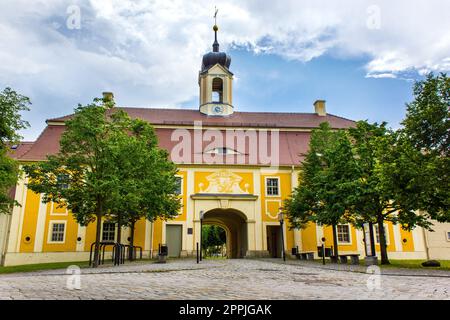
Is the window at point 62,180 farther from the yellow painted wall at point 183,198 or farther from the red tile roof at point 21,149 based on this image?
the red tile roof at point 21,149

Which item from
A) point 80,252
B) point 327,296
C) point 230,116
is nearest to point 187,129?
point 230,116

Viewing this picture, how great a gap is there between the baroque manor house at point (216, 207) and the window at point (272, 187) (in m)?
0.08

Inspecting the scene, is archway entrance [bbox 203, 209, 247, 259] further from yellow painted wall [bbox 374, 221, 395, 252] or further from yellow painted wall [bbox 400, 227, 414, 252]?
yellow painted wall [bbox 400, 227, 414, 252]

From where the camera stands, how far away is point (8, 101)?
19406 mm

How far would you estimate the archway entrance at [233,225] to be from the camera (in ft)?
96.5

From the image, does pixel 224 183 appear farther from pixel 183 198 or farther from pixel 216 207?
pixel 183 198

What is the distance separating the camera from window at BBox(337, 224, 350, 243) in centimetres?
2877

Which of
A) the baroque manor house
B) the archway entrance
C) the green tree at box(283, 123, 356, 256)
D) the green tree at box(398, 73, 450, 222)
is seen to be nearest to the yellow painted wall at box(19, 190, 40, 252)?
the baroque manor house

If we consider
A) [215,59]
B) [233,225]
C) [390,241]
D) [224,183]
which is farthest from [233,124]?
[390,241]

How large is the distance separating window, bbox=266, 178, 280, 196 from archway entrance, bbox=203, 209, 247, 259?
9.54ft

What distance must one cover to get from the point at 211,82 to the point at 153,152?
684 inches

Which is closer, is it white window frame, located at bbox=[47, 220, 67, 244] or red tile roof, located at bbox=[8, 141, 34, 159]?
white window frame, located at bbox=[47, 220, 67, 244]

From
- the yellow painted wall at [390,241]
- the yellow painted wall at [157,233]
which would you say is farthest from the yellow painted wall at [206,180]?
the yellow painted wall at [390,241]

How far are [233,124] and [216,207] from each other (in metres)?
7.88
